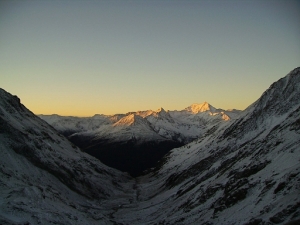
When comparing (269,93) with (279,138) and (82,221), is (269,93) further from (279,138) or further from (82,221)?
(82,221)

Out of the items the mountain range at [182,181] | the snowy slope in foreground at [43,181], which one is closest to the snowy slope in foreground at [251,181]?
the mountain range at [182,181]

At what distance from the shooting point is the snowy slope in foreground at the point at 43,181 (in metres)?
41.4

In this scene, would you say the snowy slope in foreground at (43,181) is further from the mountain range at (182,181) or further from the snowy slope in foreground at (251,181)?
the snowy slope in foreground at (251,181)

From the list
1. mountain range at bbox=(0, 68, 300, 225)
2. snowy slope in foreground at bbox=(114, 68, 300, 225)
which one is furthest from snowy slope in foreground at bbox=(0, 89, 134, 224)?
snowy slope in foreground at bbox=(114, 68, 300, 225)

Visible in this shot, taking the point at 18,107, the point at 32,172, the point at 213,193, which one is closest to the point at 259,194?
the point at 213,193

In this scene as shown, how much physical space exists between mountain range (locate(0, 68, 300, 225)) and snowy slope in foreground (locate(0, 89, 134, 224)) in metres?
0.16

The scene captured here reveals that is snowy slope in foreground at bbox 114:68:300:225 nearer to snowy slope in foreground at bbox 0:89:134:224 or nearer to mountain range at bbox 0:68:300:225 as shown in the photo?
mountain range at bbox 0:68:300:225

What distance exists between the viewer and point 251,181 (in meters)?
43.0

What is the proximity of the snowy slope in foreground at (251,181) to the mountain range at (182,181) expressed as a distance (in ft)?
0.49

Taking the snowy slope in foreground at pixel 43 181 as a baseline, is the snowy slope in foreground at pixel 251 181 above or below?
below

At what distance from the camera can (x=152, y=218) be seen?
5662 cm

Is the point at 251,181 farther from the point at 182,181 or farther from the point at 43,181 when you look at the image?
the point at 43,181

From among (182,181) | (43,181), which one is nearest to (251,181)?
(182,181)

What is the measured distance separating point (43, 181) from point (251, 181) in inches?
1823
